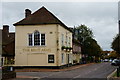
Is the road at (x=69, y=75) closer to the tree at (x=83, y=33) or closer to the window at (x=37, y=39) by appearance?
the window at (x=37, y=39)

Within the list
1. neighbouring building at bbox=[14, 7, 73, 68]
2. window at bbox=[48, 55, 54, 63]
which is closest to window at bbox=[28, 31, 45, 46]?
neighbouring building at bbox=[14, 7, 73, 68]

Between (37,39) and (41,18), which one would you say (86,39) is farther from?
(37,39)

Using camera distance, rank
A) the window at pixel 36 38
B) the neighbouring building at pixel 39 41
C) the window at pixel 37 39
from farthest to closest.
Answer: the window at pixel 36 38
the window at pixel 37 39
the neighbouring building at pixel 39 41

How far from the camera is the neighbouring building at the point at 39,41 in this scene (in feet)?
116

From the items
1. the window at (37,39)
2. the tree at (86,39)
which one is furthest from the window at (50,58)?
the tree at (86,39)

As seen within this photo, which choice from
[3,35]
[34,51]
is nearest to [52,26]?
[34,51]

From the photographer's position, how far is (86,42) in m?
69.2

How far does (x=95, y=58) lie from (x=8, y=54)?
54076mm

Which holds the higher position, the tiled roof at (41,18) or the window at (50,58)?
the tiled roof at (41,18)

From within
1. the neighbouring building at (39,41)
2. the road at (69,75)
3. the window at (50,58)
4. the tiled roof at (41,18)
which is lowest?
the road at (69,75)

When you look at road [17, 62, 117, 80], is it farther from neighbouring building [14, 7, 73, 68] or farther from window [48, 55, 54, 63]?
neighbouring building [14, 7, 73, 68]

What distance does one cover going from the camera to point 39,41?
117 feet

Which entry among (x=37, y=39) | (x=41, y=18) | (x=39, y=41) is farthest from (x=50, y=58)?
(x=41, y=18)

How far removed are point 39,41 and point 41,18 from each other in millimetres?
3384
